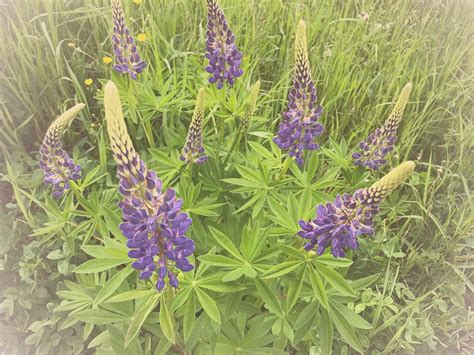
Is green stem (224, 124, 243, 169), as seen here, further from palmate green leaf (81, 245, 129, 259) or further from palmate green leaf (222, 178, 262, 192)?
palmate green leaf (81, 245, 129, 259)

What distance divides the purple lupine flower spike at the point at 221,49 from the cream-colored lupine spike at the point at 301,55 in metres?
0.46

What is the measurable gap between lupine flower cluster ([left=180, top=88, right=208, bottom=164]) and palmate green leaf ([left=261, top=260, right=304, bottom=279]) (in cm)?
62

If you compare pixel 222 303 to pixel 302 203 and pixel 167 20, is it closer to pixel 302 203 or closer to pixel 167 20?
pixel 302 203

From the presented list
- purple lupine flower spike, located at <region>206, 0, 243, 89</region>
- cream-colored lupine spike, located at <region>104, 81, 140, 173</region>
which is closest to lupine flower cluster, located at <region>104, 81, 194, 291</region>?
cream-colored lupine spike, located at <region>104, 81, 140, 173</region>

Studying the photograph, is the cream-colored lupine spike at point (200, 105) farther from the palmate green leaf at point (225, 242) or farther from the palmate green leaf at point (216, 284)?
the palmate green leaf at point (216, 284)

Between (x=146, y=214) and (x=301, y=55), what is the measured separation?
87 centimetres

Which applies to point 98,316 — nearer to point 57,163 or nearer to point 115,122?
point 57,163

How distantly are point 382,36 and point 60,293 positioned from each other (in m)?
2.65

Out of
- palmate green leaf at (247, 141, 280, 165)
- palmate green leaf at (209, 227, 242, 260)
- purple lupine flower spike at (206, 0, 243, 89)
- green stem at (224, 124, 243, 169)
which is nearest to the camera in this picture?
palmate green leaf at (209, 227, 242, 260)

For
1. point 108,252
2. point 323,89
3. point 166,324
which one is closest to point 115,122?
point 108,252

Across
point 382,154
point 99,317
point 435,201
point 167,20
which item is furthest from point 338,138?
point 99,317

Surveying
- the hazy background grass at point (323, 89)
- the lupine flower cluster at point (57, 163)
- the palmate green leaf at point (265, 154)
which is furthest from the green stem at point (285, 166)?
the lupine flower cluster at point (57, 163)

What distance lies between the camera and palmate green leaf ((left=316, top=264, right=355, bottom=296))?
1639 mm

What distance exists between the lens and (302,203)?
6.18 ft
